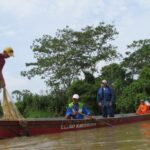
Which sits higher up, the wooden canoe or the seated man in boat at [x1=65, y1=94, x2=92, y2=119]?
the seated man in boat at [x1=65, y1=94, x2=92, y2=119]

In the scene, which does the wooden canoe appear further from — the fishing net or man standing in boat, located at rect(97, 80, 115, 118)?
man standing in boat, located at rect(97, 80, 115, 118)

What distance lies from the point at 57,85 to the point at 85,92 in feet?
10.3

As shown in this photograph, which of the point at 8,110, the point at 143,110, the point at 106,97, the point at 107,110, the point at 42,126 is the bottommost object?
the point at 42,126

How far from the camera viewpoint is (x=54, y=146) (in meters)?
7.87

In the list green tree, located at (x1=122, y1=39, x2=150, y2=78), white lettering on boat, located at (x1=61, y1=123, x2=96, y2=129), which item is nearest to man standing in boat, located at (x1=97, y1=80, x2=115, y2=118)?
white lettering on boat, located at (x1=61, y1=123, x2=96, y2=129)

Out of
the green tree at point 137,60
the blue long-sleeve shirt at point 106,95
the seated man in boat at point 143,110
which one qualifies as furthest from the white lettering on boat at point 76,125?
the green tree at point 137,60

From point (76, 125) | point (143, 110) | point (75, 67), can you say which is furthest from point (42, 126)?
point (75, 67)

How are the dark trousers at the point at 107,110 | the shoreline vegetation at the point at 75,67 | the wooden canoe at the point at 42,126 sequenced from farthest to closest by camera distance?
the shoreline vegetation at the point at 75,67 < the dark trousers at the point at 107,110 < the wooden canoe at the point at 42,126

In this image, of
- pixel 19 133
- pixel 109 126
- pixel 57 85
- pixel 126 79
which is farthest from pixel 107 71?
pixel 19 133

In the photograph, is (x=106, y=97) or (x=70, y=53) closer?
(x=106, y=97)

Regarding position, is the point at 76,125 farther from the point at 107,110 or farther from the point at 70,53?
the point at 70,53

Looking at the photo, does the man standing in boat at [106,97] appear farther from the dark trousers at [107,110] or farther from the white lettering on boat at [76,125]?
the white lettering on boat at [76,125]

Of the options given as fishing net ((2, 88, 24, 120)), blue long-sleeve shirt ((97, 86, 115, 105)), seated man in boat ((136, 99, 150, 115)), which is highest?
blue long-sleeve shirt ((97, 86, 115, 105))

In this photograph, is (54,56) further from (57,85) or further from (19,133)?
(19,133)
